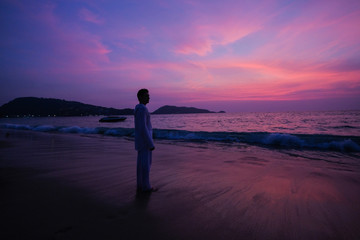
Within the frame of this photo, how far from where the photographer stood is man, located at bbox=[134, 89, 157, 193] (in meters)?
3.94

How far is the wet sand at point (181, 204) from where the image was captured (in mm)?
2600

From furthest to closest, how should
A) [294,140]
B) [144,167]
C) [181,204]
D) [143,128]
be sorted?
[294,140]
[144,167]
[143,128]
[181,204]

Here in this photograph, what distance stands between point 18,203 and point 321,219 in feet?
15.9

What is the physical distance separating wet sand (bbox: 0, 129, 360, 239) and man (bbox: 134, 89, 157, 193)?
293 mm

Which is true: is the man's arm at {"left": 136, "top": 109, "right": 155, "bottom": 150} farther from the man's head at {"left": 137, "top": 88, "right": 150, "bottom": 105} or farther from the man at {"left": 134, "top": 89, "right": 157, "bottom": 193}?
the man's head at {"left": 137, "top": 88, "right": 150, "bottom": 105}

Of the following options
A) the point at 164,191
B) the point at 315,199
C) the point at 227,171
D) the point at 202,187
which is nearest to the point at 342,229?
the point at 315,199

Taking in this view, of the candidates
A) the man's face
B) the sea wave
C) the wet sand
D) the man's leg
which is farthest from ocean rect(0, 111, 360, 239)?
the sea wave

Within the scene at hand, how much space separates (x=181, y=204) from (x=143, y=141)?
1.37m

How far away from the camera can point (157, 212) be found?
125 inches

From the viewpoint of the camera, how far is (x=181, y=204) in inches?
137

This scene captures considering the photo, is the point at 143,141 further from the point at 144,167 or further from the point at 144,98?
the point at 144,98

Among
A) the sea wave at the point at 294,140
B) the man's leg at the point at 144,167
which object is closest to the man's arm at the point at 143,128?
the man's leg at the point at 144,167

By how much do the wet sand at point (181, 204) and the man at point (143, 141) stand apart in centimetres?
29

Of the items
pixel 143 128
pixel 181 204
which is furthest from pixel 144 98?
pixel 181 204
